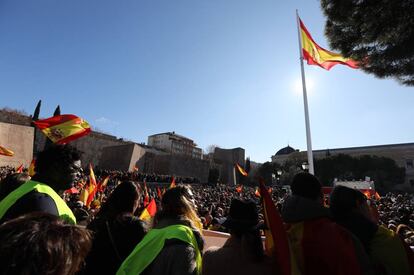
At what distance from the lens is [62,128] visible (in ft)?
31.1

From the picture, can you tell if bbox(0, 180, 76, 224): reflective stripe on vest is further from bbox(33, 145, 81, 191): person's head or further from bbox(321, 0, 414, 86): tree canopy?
bbox(321, 0, 414, 86): tree canopy

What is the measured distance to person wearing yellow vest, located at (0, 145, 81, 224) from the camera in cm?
214

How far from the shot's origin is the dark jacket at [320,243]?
5.86 ft

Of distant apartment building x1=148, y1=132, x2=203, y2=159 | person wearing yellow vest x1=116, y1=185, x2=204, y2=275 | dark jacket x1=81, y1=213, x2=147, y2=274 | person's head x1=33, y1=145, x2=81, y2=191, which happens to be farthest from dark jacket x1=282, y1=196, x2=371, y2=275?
distant apartment building x1=148, y1=132, x2=203, y2=159

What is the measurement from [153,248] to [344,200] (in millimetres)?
1569

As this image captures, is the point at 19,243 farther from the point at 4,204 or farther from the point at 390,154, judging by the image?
the point at 390,154

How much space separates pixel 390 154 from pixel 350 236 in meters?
101

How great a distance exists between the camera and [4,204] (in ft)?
7.13

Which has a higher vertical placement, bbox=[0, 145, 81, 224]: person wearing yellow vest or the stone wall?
the stone wall

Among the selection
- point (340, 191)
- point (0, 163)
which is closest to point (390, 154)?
point (0, 163)

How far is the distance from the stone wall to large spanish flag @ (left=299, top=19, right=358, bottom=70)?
26816mm

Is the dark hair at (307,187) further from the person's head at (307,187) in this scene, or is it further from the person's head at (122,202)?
the person's head at (122,202)

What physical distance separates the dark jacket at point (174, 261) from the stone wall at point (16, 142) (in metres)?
30.3

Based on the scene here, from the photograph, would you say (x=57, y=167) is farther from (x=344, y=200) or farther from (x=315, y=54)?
(x=315, y=54)
